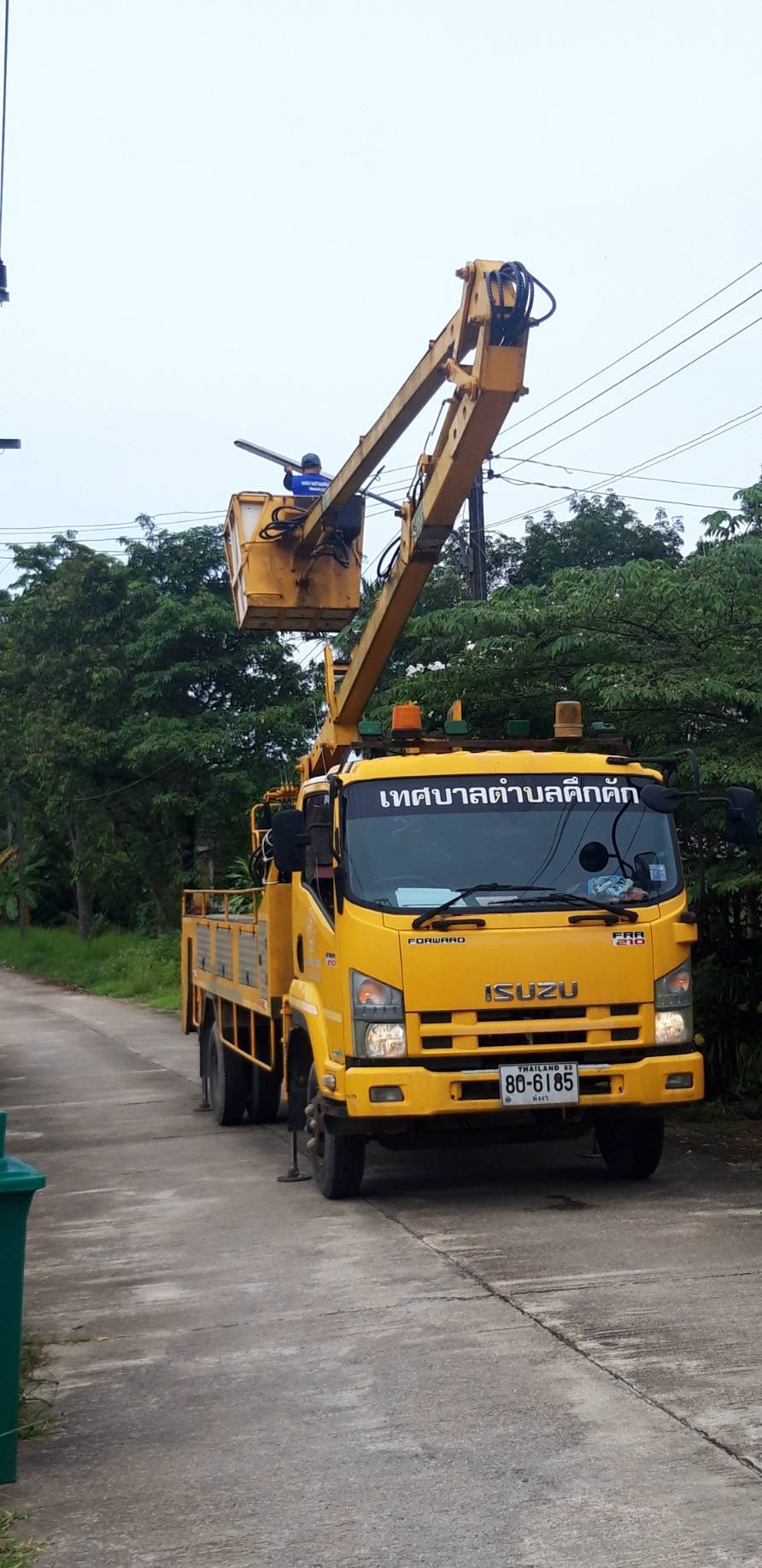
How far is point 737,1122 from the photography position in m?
11.2

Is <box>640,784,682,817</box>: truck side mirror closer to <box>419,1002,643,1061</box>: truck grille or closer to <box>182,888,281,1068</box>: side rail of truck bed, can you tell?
<box>419,1002,643,1061</box>: truck grille

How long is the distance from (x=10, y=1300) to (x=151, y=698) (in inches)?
1143

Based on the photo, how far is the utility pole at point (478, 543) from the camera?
20.1m

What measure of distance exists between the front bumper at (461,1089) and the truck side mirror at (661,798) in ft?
4.39

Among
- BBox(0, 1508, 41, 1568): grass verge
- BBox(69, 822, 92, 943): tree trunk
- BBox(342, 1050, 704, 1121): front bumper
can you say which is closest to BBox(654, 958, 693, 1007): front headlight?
BBox(342, 1050, 704, 1121): front bumper

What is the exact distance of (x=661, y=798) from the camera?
860cm

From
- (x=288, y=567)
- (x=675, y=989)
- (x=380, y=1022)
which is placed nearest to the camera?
(x=380, y=1022)

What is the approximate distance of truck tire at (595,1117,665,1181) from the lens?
8.90m

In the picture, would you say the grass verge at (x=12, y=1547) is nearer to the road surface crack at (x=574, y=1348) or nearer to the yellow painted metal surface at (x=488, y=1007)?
the road surface crack at (x=574, y=1348)

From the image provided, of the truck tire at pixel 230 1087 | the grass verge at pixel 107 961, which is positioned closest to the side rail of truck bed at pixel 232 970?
the truck tire at pixel 230 1087

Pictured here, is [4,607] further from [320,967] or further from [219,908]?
[320,967]

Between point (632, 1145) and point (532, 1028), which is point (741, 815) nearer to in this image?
point (532, 1028)

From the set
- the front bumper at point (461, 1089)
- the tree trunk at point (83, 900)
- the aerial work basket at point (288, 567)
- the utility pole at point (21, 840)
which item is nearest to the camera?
the front bumper at point (461, 1089)

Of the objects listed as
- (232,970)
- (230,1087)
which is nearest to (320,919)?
(232,970)
